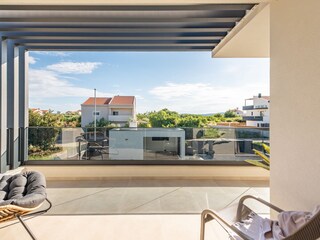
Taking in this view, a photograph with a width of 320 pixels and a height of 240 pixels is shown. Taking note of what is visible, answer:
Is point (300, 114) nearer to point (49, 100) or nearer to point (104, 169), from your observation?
point (104, 169)

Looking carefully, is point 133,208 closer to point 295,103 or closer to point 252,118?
point 295,103

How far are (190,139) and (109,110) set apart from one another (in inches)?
81.6

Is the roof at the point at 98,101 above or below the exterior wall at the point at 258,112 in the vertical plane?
above

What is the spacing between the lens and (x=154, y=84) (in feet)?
24.8

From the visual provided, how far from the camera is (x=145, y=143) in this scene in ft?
17.5

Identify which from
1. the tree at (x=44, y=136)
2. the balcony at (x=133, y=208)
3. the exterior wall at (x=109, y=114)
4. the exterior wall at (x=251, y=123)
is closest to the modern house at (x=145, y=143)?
the exterior wall at (x=109, y=114)

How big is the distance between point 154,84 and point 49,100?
3.28m

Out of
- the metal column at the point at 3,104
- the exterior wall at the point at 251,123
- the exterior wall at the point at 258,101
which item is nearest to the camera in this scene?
the metal column at the point at 3,104

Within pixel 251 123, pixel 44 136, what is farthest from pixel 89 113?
pixel 251 123

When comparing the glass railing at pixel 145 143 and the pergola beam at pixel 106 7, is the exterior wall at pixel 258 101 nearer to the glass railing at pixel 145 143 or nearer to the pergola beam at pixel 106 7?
the glass railing at pixel 145 143

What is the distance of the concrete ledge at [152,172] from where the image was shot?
16.2 feet

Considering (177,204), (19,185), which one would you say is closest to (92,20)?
(19,185)

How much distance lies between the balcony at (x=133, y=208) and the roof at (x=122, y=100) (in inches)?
73.4

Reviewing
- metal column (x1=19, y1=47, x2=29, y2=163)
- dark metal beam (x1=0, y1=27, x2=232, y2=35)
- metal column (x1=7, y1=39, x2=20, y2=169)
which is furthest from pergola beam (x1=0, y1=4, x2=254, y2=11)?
metal column (x1=19, y1=47, x2=29, y2=163)
